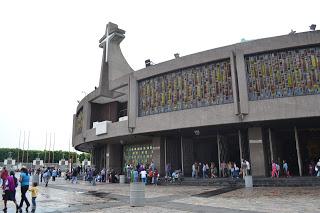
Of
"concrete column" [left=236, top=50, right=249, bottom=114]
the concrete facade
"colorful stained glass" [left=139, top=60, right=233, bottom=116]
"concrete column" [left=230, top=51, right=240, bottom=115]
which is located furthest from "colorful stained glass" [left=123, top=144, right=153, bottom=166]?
"concrete column" [left=236, top=50, right=249, bottom=114]

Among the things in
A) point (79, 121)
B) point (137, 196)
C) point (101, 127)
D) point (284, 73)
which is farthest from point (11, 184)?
point (79, 121)

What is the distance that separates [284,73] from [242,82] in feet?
10.1

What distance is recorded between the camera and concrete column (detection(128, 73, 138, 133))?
93.4 ft

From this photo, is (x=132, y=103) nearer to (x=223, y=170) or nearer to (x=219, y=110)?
(x=219, y=110)

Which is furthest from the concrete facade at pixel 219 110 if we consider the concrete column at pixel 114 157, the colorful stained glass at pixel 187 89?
the concrete column at pixel 114 157

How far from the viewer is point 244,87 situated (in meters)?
23.0

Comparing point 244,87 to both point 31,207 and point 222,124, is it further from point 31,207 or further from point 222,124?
point 31,207

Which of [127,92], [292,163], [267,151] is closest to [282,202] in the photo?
[267,151]

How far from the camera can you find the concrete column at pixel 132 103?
28.5m

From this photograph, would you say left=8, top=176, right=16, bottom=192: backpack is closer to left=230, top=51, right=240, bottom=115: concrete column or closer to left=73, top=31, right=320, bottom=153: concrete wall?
left=73, top=31, right=320, bottom=153: concrete wall

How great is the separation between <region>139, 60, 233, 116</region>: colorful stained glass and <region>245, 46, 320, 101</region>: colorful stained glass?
1.93m

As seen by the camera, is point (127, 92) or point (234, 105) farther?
point (127, 92)

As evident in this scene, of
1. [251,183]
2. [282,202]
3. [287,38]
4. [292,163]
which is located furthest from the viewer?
[292,163]

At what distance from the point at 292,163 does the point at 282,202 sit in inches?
626
